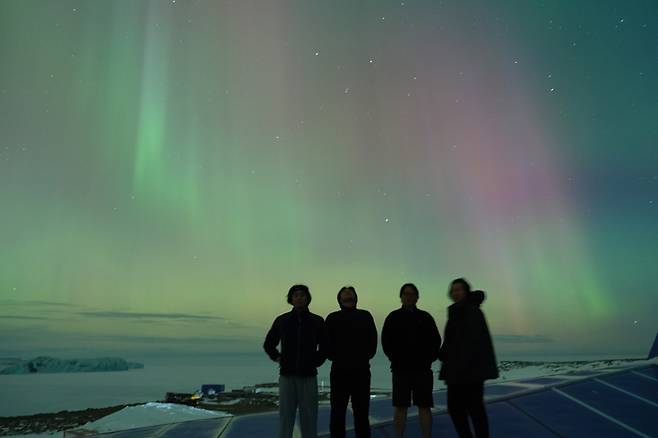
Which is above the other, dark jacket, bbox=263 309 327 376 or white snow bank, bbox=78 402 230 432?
dark jacket, bbox=263 309 327 376

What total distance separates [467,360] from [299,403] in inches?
88.5

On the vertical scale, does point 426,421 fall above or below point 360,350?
below

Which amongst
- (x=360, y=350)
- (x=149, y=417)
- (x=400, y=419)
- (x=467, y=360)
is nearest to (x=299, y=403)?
(x=360, y=350)

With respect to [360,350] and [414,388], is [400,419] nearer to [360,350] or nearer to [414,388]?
[414,388]

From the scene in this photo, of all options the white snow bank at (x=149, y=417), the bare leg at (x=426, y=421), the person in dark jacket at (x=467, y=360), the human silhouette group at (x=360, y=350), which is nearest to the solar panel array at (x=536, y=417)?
the white snow bank at (x=149, y=417)

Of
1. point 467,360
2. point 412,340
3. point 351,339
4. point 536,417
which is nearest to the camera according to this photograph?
point 467,360

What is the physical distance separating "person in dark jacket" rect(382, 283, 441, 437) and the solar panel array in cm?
130

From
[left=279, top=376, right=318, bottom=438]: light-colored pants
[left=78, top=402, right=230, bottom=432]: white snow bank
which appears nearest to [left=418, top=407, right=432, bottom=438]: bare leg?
[left=279, top=376, right=318, bottom=438]: light-colored pants

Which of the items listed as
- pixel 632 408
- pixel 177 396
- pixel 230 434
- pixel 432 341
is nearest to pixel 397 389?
pixel 432 341

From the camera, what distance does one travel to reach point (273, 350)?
670 centimetres

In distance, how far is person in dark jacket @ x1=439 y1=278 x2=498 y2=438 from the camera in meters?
5.98

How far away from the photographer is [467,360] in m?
6.02

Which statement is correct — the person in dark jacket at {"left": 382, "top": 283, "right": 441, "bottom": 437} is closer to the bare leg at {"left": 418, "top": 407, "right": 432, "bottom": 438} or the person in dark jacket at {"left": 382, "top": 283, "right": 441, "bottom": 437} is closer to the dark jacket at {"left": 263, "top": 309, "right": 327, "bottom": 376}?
the bare leg at {"left": 418, "top": 407, "right": 432, "bottom": 438}

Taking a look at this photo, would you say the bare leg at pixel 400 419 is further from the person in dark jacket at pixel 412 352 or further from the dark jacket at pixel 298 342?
the dark jacket at pixel 298 342
